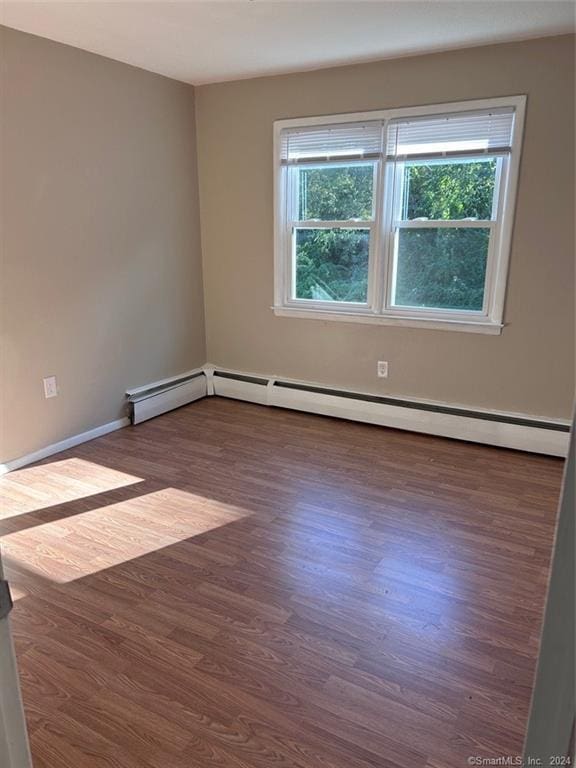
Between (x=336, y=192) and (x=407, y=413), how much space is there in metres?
1.61

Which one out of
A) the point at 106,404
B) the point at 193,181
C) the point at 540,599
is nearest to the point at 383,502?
the point at 540,599

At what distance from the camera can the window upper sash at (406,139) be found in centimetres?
317

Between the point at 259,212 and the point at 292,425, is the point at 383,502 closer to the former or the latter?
the point at 292,425

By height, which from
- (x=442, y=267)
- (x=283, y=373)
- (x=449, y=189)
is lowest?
(x=283, y=373)

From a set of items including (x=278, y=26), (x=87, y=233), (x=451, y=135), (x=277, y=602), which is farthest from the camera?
(x=87, y=233)

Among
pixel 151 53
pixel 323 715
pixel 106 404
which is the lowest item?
pixel 323 715

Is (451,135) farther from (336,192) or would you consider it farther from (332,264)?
(332,264)

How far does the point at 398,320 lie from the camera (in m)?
3.68

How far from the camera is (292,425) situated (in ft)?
12.8

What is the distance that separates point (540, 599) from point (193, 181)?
3607mm

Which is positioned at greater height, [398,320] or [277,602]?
[398,320]

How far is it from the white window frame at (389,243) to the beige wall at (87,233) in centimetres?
76

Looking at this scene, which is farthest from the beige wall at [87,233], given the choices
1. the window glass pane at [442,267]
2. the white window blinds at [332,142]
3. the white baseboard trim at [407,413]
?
the window glass pane at [442,267]

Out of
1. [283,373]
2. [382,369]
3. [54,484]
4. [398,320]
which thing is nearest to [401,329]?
[398,320]
